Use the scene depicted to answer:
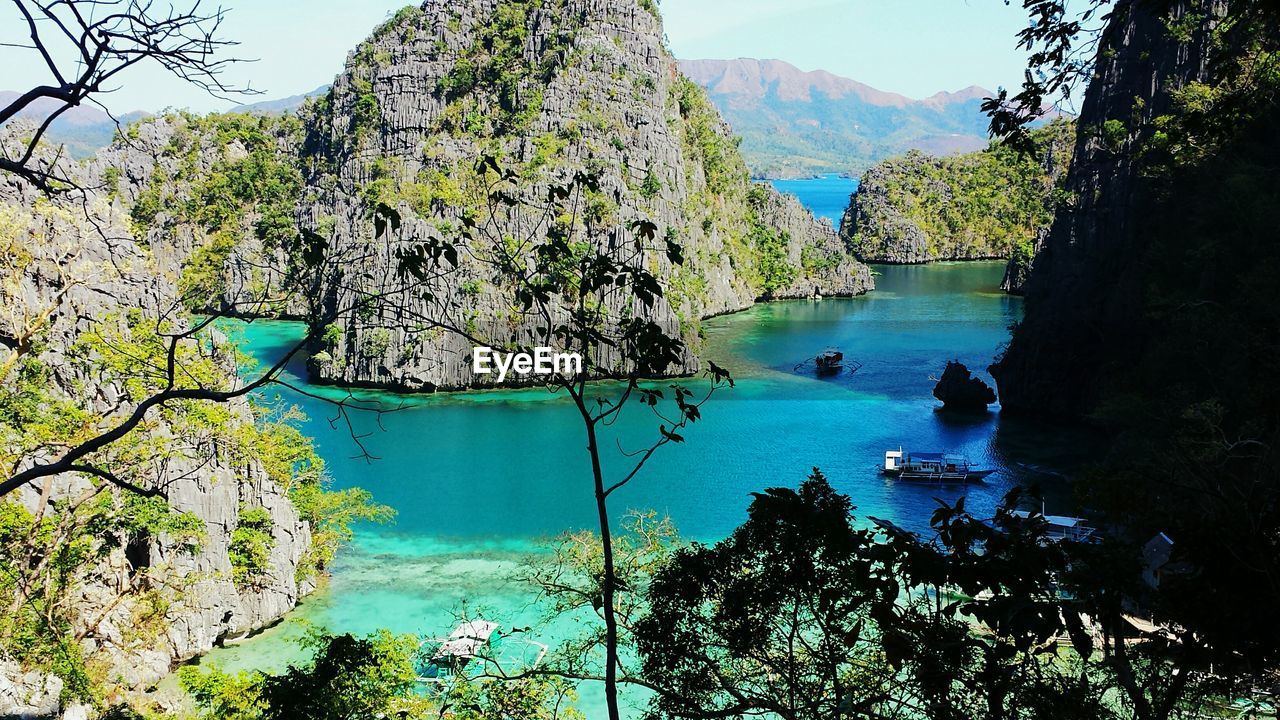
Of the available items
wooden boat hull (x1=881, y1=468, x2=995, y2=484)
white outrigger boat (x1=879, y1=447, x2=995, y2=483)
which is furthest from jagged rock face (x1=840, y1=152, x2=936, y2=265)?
wooden boat hull (x1=881, y1=468, x2=995, y2=484)

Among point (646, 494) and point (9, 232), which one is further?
point (646, 494)

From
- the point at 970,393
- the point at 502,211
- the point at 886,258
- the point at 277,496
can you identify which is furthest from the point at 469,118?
the point at 886,258

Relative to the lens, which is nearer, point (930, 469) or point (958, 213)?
point (930, 469)

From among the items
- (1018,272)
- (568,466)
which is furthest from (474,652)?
(1018,272)

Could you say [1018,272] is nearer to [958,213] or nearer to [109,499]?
[958,213]

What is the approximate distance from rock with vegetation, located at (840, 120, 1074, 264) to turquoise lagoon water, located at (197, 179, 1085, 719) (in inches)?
1972

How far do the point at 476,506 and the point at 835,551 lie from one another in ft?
78.2

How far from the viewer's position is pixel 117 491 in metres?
19.3

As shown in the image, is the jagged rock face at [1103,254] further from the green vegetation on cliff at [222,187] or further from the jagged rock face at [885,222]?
the jagged rock face at [885,222]

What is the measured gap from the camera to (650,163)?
201 ft

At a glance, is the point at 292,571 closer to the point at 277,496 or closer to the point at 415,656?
the point at 277,496

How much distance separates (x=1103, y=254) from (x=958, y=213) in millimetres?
70376

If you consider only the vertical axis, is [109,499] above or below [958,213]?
below

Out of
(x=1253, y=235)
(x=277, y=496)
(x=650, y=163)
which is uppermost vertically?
(x=650, y=163)
